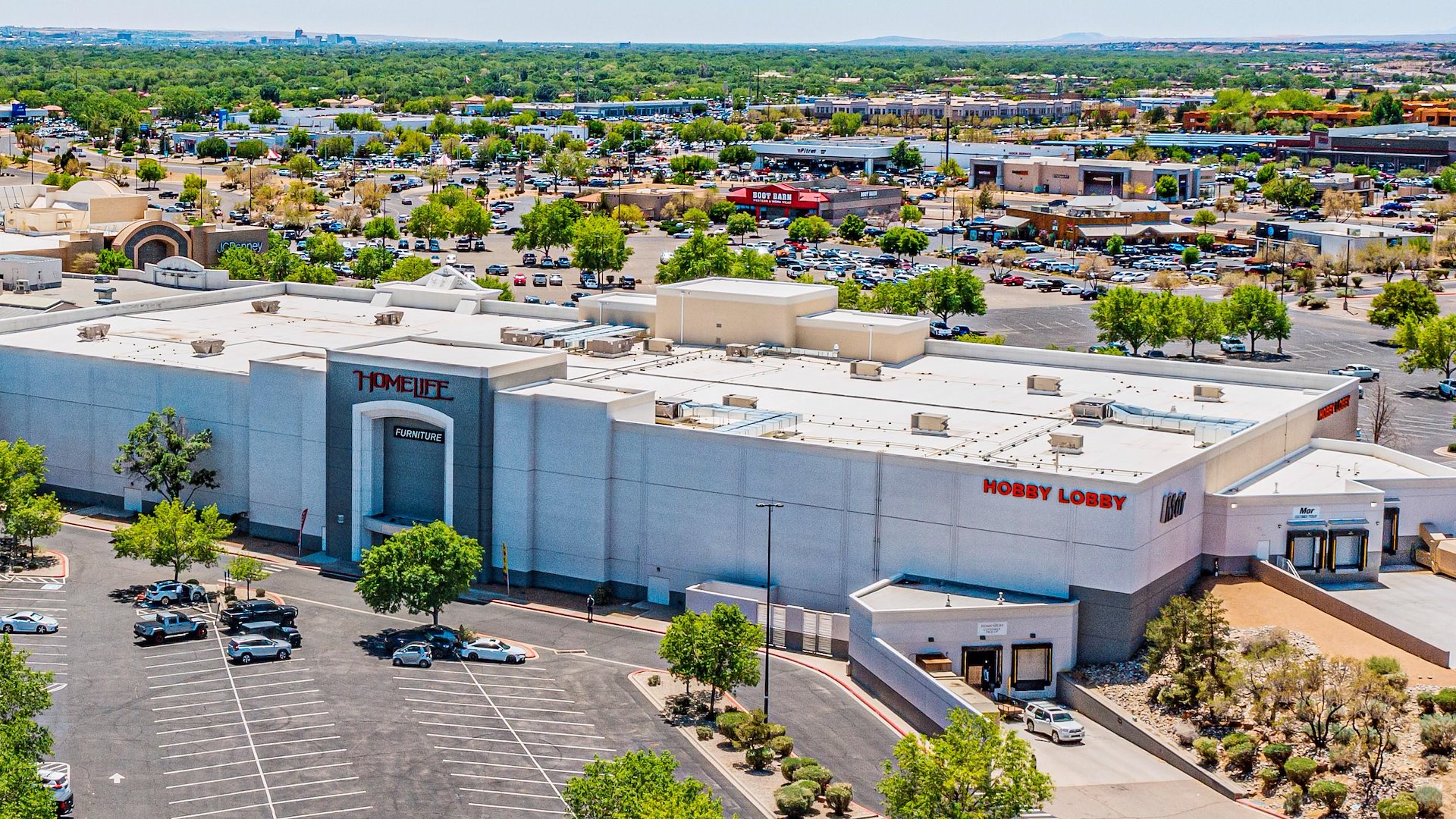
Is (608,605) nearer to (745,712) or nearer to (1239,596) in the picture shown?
(745,712)

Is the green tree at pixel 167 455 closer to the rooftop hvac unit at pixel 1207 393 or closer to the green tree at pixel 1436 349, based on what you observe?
the rooftop hvac unit at pixel 1207 393

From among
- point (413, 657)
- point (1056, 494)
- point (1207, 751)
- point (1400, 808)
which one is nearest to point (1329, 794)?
point (1400, 808)

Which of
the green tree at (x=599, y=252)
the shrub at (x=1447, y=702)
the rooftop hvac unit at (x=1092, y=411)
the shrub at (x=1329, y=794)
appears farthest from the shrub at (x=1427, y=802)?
the green tree at (x=599, y=252)

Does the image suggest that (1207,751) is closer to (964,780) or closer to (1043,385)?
(964,780)

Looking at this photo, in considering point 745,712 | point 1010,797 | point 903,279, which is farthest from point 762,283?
point 903,279

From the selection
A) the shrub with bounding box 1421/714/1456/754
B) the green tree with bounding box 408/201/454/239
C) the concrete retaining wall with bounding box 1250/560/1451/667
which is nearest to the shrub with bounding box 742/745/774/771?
the shrub with bounding box 1421/714/1456/754

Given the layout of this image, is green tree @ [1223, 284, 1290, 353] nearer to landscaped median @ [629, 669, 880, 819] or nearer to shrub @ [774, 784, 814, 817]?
landscaped median @ [629, 669, 880, 819]
